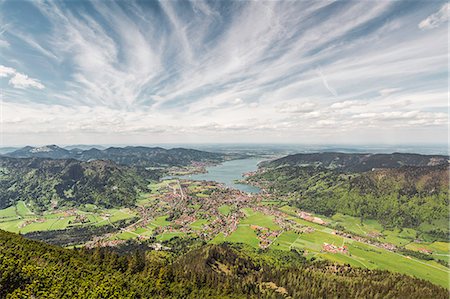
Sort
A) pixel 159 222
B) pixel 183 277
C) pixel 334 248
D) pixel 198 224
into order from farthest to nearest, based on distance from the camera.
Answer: pixel 159 222, pixel 198 224, pixel 334 248, pixel 183 277

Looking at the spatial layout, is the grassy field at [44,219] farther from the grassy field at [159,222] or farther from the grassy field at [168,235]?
the grassy field at [168,235]

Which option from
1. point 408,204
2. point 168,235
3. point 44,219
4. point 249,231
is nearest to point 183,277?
point 168,235

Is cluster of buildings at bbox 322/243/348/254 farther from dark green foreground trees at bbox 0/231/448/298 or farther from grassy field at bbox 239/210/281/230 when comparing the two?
grassy field at bbox 239/210/281/230

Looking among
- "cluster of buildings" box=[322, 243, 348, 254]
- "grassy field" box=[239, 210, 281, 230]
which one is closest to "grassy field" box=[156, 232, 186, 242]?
"grassy field" box=[239, 210, 281, 230]

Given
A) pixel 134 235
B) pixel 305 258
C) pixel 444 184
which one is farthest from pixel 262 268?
pixel 444 184

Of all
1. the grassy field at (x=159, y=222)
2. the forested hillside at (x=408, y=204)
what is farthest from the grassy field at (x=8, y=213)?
the forested hillside at (x=408, y=204)

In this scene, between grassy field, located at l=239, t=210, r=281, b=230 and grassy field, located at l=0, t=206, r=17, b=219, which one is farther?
grassy field, located at l=0, t=206, r=17, b=219

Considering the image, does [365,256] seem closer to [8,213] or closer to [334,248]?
[334,248]

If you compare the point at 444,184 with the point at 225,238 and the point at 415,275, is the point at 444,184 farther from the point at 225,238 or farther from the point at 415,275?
the point at 225,238

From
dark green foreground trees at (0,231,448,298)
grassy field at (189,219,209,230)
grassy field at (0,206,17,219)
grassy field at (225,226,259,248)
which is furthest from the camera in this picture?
grassy field at (0,206,17,219)
